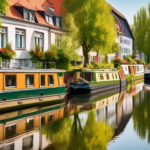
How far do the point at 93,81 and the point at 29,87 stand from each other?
8.73 metres

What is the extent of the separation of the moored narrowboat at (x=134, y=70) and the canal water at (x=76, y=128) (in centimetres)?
2004

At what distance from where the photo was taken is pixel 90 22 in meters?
28.1

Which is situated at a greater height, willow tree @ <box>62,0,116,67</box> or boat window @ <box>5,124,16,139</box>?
willow tree @ <box>62,0,116,67</box>

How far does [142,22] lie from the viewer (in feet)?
186

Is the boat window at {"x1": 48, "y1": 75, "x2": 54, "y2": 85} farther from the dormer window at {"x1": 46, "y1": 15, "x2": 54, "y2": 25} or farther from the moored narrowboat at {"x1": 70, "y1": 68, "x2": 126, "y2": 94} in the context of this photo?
the dormer window at {"x1": 46, "y1": 15, "x2": 54, "y2": 25}

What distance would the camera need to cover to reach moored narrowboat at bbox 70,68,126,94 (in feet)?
73.6

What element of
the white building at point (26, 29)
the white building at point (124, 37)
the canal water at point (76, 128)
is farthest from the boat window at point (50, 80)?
the white building at point (124, 37)

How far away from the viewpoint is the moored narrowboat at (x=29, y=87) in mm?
14266

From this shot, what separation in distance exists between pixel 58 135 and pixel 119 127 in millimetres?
3091

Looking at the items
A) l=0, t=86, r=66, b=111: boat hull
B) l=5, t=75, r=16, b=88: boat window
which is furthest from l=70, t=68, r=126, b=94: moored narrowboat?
l=5, t=75, r=16, b=88: boat window

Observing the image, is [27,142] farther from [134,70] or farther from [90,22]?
[134,70]

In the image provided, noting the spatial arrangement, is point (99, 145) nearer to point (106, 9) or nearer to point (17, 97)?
point (17, 97)

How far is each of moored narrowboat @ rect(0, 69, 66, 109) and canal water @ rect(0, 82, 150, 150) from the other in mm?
601

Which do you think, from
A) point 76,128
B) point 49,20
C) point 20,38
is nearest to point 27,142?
point 76,128
